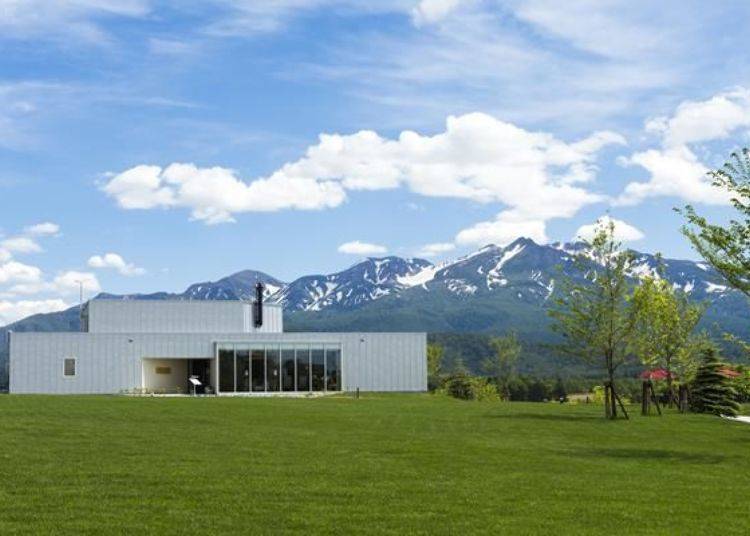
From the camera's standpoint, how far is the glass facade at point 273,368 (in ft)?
189

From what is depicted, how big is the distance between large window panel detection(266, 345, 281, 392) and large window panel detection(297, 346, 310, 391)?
124 cm

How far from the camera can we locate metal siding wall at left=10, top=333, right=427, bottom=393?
55.3 m

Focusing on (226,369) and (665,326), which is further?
(226,369)

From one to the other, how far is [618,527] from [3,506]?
7.79m

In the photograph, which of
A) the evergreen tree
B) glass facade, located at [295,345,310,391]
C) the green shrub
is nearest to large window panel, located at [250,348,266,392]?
glass facade, located at [295,345,310,391]

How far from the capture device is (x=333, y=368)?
59.2 m

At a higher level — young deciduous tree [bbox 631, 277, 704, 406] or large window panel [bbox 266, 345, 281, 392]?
young deciduous tree [bbox 631, 277, 704, 406]

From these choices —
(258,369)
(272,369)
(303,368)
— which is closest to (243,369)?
(258,369)

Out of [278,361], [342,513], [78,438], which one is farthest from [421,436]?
[278,361]

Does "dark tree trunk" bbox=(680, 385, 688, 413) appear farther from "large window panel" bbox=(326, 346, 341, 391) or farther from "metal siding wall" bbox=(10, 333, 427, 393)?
"large window panel" bbox=(326, 346, 341, 391)

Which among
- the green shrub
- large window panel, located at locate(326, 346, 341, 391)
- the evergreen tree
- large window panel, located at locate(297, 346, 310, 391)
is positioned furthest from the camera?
the green shrub

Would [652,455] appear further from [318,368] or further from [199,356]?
[199,356]

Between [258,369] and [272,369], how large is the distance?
827 mm

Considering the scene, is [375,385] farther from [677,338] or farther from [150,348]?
[677,338]
